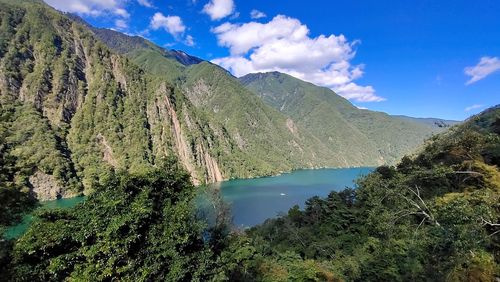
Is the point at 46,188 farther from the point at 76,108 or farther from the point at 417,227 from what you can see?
the point at 417,227

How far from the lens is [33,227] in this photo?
14305 millimetres

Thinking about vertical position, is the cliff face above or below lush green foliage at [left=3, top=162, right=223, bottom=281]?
above

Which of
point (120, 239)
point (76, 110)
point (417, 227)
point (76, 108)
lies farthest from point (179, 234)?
point (76, 108)

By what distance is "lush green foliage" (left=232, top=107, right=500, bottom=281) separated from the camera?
35.5 ft

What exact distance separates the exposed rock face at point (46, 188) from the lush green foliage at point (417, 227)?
10091 cm

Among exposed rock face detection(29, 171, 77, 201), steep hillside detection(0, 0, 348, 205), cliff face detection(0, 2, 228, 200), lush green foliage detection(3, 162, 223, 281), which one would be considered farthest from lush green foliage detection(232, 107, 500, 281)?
steep hillside detection(0, 0, 348, 205)

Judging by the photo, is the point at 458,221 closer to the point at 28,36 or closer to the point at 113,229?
the point at 113,229

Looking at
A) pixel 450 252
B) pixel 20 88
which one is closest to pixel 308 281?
pixel 450 252

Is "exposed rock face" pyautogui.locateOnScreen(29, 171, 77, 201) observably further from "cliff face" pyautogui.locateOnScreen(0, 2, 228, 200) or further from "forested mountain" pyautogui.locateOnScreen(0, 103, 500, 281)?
"forested mountain" pyautogui.locateOnScreen(0, 103, 500, 281)

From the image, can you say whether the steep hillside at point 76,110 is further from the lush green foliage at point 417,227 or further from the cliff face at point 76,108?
the lush green foliage at point 417,227

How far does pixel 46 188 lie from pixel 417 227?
439ft

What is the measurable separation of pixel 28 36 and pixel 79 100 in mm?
41417

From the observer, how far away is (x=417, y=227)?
12516 mm

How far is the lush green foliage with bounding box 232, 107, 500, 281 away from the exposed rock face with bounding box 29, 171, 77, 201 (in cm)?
10091
